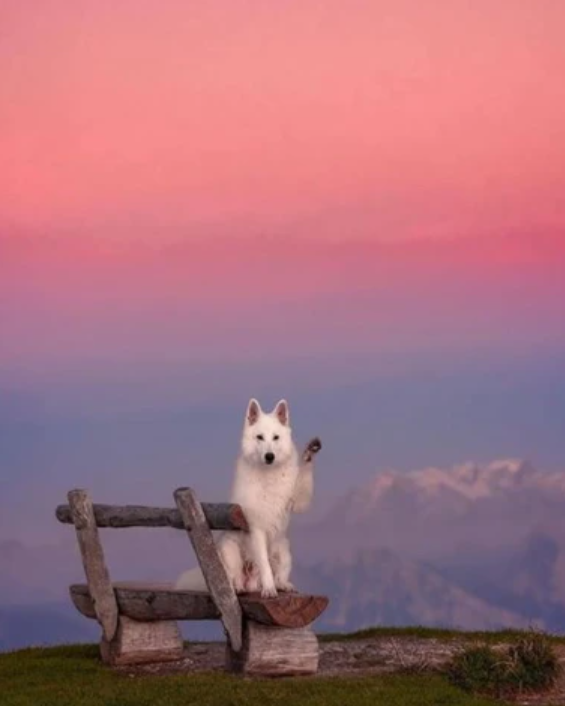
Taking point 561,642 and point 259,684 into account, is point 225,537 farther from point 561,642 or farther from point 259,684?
point 561,642

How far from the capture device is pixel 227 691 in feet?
48.4

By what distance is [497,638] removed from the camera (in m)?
20.0

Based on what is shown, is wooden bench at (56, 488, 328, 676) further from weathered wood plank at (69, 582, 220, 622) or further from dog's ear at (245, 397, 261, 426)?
dog's ear at (245, 397, 261, 426)

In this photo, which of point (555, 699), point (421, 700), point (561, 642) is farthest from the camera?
point (561, 642)

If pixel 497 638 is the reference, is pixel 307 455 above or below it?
above

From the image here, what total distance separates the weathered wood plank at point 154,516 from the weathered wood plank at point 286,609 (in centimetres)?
93

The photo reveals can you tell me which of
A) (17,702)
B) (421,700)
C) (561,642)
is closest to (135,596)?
(17,702)

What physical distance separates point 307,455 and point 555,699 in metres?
4.13

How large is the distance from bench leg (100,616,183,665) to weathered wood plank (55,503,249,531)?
4.78ft

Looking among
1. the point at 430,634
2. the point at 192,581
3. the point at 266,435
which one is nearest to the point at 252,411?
the point at 266,435

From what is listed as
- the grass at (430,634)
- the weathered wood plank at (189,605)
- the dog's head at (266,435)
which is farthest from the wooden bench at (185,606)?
the grass at (430,634)

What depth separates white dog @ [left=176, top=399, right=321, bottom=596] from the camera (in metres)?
15.6

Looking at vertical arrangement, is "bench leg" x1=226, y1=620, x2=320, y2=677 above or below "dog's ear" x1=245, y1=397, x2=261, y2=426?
below

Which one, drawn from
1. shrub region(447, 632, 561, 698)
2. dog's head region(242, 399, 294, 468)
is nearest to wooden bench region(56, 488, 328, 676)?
dog's head region(242, 399, 294, 468)
